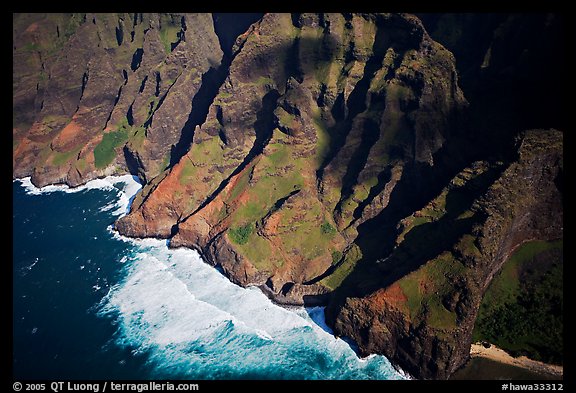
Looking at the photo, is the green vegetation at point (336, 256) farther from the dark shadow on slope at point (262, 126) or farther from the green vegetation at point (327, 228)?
the dark shadow on slope at point (262, 126)

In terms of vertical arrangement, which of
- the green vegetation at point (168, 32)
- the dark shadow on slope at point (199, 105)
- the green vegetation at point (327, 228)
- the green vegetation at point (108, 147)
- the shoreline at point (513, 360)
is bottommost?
the green vegetation at point (108, 147)

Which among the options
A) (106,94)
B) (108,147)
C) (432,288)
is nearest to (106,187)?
(108,147)

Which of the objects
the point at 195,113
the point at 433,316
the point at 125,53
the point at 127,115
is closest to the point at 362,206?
the point at 433,316

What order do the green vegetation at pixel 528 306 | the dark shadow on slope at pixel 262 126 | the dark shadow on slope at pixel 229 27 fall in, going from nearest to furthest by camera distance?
the green vegetation at pixel 528 306
the dark shadow on slope at pixel 262 126
the dark shadow on slope at pixel 229 27

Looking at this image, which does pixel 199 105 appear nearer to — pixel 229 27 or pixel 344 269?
pixel 229 27

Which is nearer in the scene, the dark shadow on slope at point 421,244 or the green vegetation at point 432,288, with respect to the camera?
the green vegetation at point 432,288

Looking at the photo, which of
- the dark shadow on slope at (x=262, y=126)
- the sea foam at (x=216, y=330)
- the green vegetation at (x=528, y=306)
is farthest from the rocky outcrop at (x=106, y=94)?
the green vegetation at (x=528, y=306)

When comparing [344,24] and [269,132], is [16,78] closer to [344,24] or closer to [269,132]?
[269,132]

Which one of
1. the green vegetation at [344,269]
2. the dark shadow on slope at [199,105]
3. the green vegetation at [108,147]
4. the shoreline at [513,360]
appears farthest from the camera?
the green vegetation at [108,147]
